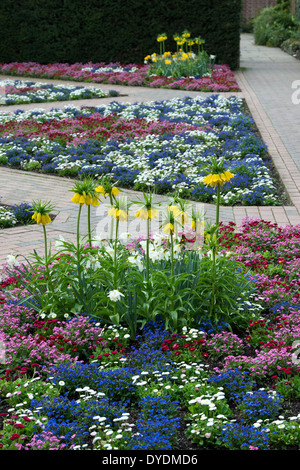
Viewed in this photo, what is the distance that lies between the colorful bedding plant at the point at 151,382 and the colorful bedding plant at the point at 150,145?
303 centimetres

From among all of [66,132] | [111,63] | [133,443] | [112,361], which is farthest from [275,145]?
[111,63]

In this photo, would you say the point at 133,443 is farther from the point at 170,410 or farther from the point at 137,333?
the point at 137,333

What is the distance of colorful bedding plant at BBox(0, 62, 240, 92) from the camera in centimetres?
1425

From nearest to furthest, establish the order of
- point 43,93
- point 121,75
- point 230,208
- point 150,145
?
point 230,208 → point 150,145 → point 43,93 → point 121,75

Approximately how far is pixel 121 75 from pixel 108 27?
271 cm

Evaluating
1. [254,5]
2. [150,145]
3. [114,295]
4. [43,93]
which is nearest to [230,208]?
[150,145]

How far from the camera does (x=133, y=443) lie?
9.33 feet

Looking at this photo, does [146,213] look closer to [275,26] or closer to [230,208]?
[230,208]

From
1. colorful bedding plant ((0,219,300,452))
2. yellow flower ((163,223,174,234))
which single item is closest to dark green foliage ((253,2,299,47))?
yellow flower ((163,223,174,234))

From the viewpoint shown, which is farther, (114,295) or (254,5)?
(254,5)

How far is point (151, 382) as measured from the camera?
10.8 ft

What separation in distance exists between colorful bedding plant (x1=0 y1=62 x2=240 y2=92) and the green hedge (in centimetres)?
51

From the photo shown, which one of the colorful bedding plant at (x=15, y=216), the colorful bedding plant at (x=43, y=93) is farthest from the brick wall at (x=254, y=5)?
the colorful bedding plant at (x=15, y=216)

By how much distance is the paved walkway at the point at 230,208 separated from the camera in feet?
19.0
